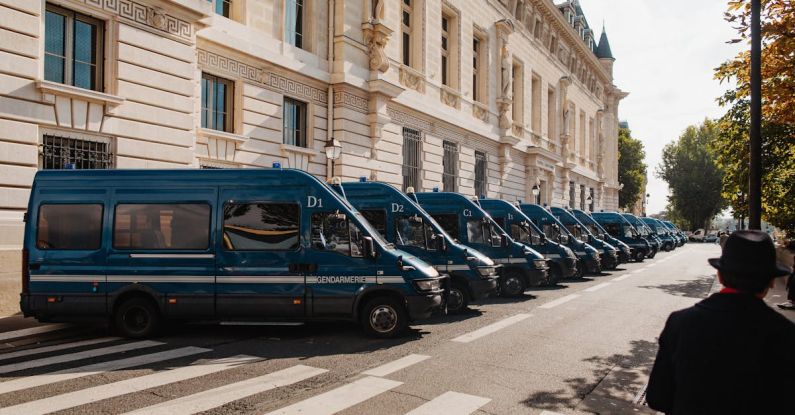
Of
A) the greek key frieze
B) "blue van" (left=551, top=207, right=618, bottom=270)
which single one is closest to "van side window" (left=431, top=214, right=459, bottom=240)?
the greek key frieze

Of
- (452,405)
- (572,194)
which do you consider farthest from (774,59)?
(572,194)

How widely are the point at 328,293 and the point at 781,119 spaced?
960 centimetres

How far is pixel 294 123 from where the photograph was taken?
714 inches

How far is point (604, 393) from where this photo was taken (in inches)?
236

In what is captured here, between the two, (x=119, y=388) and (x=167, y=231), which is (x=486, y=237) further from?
(x=119, y=388)

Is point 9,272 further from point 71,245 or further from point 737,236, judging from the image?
point 737,236

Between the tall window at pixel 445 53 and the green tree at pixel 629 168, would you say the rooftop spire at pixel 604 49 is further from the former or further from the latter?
the tall window at pixel 445 53

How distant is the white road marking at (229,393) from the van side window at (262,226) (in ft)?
7.57

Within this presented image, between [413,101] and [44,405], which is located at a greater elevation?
[413,101]

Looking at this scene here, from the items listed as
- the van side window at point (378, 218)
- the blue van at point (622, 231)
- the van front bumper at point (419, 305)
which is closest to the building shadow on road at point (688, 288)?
the blue van at point (622, 231)

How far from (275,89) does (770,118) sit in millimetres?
12561

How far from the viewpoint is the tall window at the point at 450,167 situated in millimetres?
26266

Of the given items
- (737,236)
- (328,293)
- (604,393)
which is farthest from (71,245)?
(737,236)

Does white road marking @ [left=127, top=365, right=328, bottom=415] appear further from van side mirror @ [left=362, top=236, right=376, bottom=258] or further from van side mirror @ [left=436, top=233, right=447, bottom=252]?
van side mirror @ [left=436, top=233, right=447, bottom=252]
